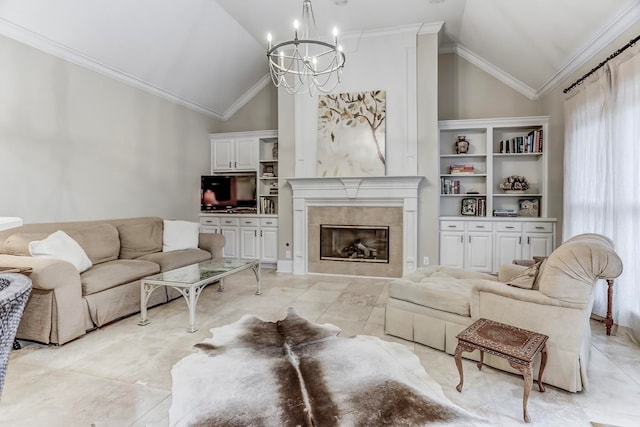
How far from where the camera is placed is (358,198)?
5.31 meters

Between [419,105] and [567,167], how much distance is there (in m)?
2.01

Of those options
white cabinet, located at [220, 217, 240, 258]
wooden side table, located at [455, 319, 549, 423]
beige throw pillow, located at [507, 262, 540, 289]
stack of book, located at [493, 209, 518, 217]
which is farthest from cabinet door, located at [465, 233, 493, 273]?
white cabinet, located at [220, 217, 240, 258]

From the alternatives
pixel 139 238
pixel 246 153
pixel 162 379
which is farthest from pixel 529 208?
pixel 139 238

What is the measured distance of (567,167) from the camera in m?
4.15

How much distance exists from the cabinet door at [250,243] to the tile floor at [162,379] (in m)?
2.41

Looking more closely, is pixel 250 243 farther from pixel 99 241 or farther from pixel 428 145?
pixel 428 145

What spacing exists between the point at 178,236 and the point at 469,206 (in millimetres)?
4326

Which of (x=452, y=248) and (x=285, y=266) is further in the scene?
(x=285, y=266)

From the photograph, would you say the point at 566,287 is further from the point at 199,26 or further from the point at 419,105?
the point at 199,26

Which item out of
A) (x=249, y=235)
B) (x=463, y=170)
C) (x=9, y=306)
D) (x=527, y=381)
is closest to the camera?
(x=9, y=306)

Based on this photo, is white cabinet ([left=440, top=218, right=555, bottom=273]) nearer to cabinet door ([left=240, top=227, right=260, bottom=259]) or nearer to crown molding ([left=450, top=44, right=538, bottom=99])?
crown molding ([left=450, top=44, right=538, bottom=99])

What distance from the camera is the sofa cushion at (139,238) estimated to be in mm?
4344

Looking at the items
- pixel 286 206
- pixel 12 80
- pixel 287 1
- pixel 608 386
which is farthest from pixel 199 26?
pixel 608 386

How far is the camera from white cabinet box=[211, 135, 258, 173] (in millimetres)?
6266
